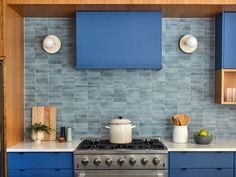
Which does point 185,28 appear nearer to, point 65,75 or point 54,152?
point 65,75

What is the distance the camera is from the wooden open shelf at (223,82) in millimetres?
3473

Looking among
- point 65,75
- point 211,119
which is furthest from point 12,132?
point 211,119

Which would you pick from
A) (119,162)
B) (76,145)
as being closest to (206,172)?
(119,162)

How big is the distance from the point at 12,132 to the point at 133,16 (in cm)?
168

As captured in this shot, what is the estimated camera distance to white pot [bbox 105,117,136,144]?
3.38m

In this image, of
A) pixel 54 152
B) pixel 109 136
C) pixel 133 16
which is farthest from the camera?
pixel 109 136

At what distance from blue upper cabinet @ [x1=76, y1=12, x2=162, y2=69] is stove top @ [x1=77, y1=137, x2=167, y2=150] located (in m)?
0.79

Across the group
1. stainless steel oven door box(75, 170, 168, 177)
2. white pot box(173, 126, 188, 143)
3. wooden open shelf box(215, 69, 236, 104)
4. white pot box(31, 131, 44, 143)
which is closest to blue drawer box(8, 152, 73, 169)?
stainless steel oven door box(75, 170, 168, 177)

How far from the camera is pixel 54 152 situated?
10.3ft

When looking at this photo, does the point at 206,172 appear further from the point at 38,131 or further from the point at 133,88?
the point at 38,131

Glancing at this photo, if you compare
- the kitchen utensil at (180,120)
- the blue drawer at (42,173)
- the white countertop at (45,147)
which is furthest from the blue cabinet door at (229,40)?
the blue drawer at (42,173)

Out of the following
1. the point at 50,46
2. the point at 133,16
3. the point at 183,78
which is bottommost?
the point at 183,78

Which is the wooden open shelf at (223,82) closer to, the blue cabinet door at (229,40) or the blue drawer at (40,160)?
the blue cabinet door at (229,40)

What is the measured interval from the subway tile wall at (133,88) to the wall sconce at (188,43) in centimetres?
7
